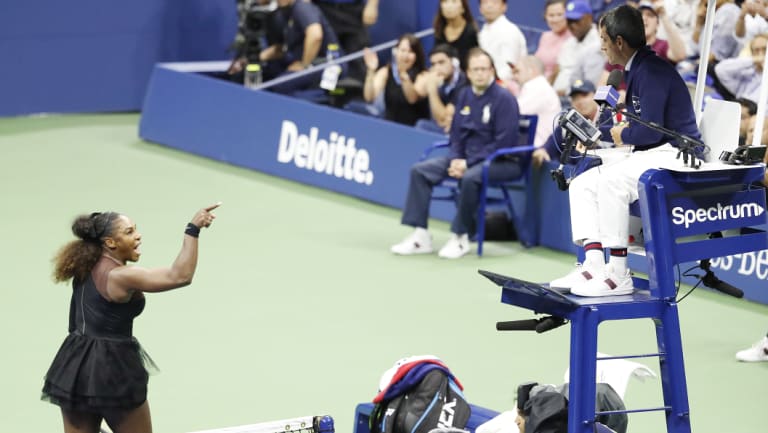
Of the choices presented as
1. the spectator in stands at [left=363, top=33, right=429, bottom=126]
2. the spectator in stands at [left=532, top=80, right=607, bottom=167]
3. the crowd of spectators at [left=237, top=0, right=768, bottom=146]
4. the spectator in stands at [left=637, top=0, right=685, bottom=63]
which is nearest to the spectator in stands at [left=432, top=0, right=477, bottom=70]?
the crowd of spectators at [left=237, top=0, right=768, bottom=146]

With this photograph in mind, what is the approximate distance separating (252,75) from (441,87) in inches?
123

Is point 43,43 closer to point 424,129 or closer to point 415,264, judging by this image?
point 424,129

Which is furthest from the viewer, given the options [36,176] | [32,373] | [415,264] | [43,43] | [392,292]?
[43,43]

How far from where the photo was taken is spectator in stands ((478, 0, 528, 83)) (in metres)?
14.1

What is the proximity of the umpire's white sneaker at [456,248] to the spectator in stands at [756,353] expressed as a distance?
3085mm

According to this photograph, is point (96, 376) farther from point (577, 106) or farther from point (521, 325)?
point (577, 106)

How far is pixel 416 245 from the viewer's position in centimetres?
1179

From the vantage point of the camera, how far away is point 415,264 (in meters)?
11.5

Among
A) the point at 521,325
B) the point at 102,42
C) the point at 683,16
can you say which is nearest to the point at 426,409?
the point at 521,325

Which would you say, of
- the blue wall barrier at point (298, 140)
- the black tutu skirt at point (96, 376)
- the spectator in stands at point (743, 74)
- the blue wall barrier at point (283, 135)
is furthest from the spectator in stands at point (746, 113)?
the black tutu skirt at point (96, 376)

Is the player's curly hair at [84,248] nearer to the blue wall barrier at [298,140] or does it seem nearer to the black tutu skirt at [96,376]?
the black tutu skirt at [96,376]

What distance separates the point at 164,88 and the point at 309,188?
9.20 feet

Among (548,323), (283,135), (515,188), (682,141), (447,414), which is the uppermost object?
(682,141)

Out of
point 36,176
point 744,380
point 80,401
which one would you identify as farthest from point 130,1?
point 80,401
